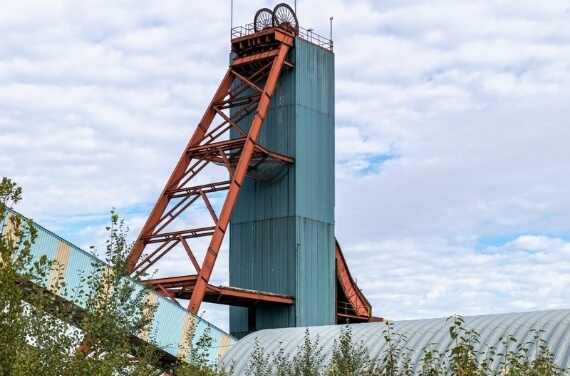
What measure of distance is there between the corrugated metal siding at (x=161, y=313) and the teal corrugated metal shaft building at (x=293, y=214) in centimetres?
903

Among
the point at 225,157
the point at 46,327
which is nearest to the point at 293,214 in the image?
Answer: the point at 225,157

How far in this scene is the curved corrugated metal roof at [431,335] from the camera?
109ft

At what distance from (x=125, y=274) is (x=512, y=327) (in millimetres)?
18711

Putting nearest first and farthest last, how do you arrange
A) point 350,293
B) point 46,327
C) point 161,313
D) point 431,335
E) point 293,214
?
point 46,327, point 431,335, point 161,313, point 293,214, point 350,293

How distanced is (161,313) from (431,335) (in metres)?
11.0

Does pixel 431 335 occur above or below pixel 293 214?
below

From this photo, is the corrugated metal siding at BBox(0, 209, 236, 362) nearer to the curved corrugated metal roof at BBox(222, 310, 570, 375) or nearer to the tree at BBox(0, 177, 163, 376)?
the curved corrugated metal roof at BBox(222, 310, 570, 375)

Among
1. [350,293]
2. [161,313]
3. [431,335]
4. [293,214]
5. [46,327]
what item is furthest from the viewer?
[350,293]

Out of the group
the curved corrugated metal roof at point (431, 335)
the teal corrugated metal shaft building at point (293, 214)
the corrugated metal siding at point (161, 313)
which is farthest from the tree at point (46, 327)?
the teal corrugated metal shaft building at point (293, 214)

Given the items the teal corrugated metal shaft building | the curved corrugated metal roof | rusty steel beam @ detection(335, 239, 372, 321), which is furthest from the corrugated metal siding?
rusty steel beam @ detection(335, 239, 372, 321)

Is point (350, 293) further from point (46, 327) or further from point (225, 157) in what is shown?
point (46, 327)

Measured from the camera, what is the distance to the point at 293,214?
52062mm

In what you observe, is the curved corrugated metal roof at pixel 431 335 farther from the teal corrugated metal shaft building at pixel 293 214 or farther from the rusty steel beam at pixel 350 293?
the rusty steel beam at pixel 350 293

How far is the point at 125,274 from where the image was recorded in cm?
2059
